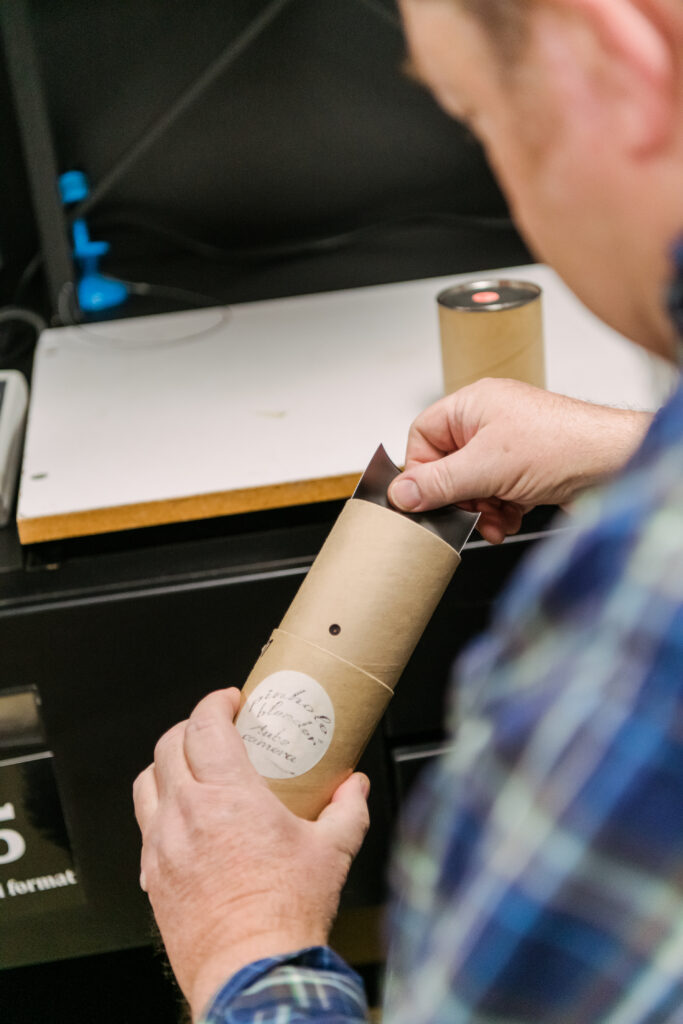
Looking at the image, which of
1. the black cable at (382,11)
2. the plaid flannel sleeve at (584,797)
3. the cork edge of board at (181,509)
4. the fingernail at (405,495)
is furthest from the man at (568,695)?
the black cable at (382,11)

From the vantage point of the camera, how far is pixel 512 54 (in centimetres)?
46

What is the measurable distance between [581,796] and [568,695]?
3cm

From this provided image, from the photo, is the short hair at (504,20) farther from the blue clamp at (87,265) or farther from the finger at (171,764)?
the blue clamp at (87,265)

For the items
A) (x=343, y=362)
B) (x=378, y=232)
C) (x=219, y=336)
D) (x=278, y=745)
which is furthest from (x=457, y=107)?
(x=378, y=232)

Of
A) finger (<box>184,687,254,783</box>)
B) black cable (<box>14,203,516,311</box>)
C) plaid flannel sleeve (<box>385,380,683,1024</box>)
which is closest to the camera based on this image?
plaid flannel sleeve (<box>385,380,683,1024</box>)

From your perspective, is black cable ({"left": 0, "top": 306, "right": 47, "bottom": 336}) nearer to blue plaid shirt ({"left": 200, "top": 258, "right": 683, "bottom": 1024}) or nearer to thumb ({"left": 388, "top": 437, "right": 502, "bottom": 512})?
thumb ({"left": 388, "top": 437, "right": 502, "bottom": 512})

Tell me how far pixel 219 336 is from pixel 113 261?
39cm

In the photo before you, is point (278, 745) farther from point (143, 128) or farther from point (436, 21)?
point (143, 128)

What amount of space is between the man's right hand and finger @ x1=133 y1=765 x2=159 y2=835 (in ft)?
0.95

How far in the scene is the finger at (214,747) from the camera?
64 cm

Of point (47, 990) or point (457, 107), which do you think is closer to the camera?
point (457, 107)

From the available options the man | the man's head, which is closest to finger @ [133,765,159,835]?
the man

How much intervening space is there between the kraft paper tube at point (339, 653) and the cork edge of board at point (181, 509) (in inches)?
8.6

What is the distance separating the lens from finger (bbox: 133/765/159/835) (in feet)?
2.24
